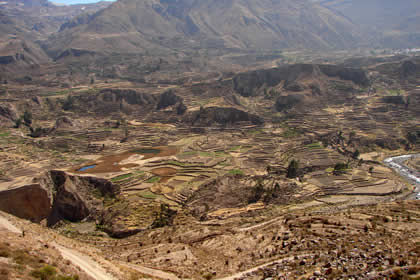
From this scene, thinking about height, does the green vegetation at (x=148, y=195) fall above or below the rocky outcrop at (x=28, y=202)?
below

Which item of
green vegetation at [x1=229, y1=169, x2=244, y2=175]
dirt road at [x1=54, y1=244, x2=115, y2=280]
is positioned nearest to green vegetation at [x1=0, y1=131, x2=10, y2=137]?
green vegetation at [x1=229, y1=169, x2=244, y2=175]

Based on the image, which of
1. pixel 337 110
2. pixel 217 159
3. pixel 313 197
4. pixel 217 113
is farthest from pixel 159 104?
pixel 313 197

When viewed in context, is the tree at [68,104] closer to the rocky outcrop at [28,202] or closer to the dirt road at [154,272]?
the rocky outcrop at [28,202]

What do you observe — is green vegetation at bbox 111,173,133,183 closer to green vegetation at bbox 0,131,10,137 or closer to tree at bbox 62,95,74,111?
green vegetation at bbox 0,131,10,137

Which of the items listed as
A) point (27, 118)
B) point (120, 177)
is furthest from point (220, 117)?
point (27, 118)

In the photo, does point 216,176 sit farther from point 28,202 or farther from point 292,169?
point 28,202

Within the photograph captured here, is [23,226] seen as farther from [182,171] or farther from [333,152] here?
[333,152]

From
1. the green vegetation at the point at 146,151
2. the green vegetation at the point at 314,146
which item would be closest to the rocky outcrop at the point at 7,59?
the green vegetation at the point at 146,151
